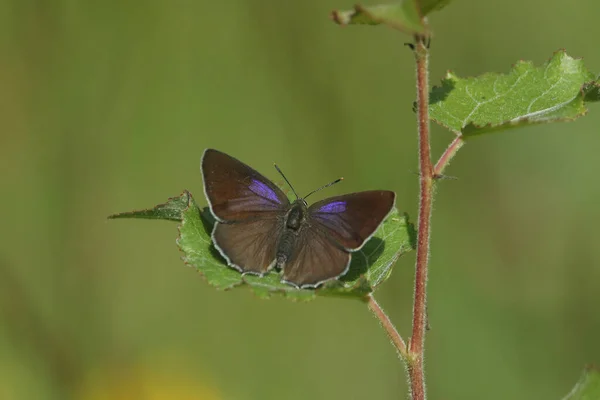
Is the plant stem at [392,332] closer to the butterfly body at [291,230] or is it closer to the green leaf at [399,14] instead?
the butterfly body at [291,230]

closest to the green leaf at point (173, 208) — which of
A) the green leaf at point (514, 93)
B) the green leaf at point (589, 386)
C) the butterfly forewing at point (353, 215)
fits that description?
the butterfly forewing at point (353, 215)

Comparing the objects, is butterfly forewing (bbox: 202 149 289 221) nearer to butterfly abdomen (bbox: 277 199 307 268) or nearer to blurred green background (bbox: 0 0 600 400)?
butterfly abdomen (bbox: 277 199 307 268)

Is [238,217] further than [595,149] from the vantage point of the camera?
No

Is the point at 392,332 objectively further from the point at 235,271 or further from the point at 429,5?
the point at 429,5

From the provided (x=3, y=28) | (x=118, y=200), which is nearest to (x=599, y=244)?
(x=118, y=200)

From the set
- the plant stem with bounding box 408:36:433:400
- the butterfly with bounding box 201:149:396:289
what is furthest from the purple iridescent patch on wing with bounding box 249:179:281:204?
the plant stem with bounding box 408:36:433:400

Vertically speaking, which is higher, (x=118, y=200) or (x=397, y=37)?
(x=397, y=37)

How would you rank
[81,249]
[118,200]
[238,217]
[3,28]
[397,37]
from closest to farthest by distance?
1. [238,217]
2. [81,249]
3. [3,28]
4. [118,200]
5. [397,37]

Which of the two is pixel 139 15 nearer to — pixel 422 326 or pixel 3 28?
pixel 3 28
